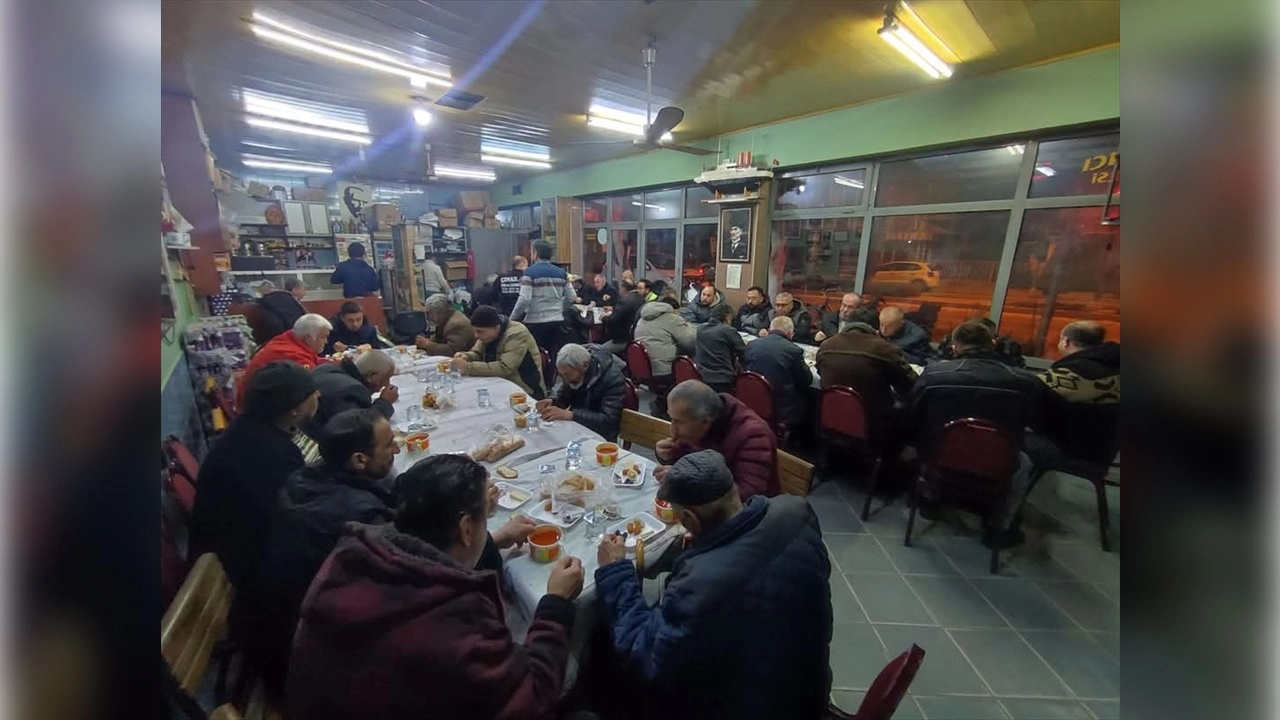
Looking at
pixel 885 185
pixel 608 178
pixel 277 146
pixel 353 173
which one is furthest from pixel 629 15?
pixel 353 173

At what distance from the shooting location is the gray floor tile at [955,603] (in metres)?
2.30

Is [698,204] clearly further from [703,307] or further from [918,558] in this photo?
[918,558]

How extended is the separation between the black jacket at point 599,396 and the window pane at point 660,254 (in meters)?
4.97

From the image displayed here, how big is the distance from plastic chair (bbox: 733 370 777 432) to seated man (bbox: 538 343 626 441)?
876mm

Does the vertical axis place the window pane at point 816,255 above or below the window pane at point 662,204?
below

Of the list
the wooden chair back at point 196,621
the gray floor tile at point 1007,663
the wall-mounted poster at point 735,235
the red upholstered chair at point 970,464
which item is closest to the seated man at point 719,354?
the red upholstered chair at point 970,464

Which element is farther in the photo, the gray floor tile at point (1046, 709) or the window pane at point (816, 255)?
the window pane at point (816, 255)

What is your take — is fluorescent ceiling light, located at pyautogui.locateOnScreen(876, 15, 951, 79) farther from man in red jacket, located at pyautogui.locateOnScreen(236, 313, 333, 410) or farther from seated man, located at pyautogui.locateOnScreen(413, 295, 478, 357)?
man in red jacket, located at pyautogui.locateOnScreen(236, 313, 333, 410)

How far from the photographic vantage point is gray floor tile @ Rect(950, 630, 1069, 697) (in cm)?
197

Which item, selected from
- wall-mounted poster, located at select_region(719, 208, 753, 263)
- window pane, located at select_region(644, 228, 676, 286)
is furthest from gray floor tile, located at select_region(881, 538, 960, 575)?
window pane, located at select_region(644, 228, 676, 286)

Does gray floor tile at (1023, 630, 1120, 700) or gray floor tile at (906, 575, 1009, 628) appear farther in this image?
gray floor tile at (906, 575, 1009, 628)

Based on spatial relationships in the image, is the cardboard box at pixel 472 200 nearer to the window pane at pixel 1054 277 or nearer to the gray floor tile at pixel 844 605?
the window pane at pixel 1054 277
